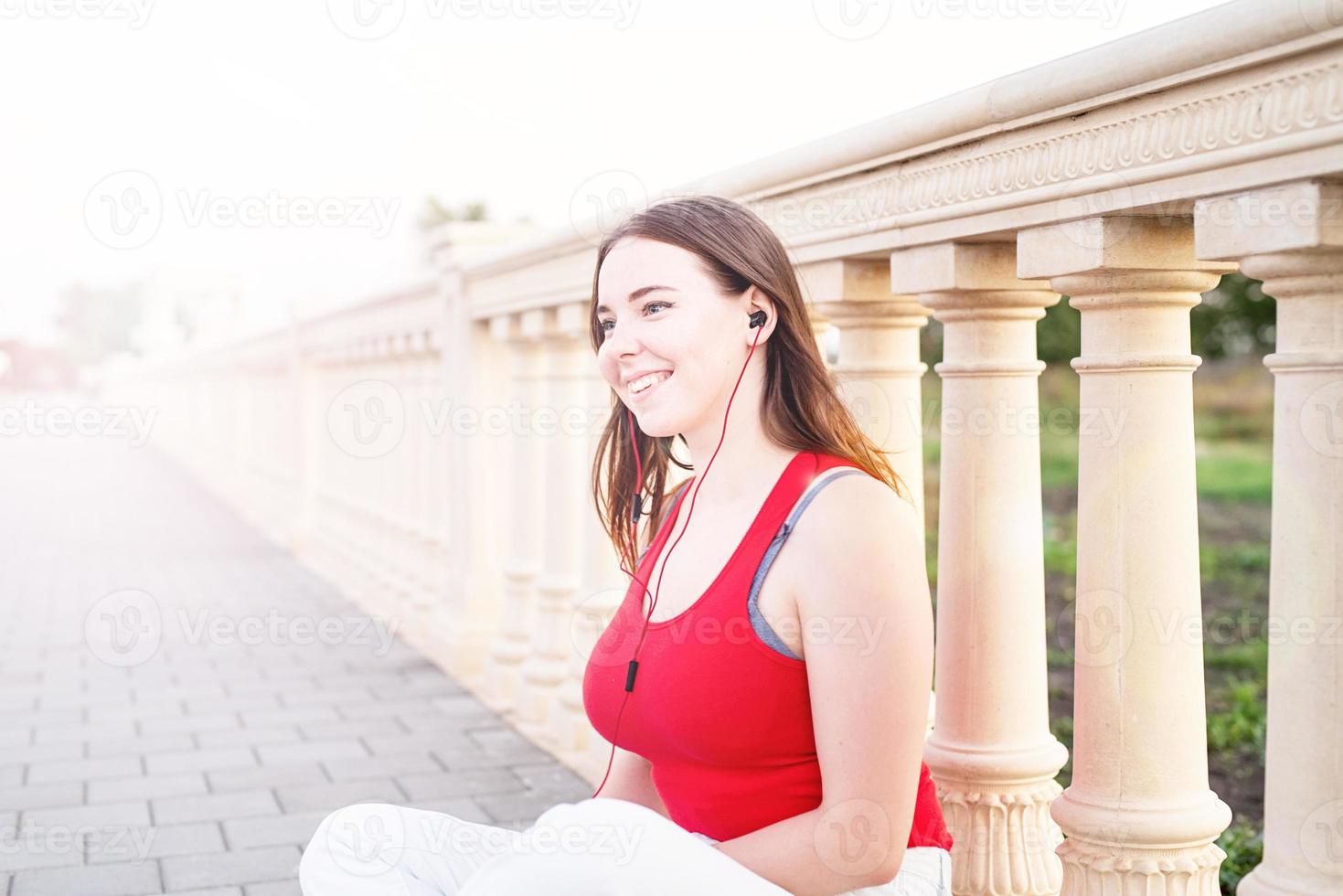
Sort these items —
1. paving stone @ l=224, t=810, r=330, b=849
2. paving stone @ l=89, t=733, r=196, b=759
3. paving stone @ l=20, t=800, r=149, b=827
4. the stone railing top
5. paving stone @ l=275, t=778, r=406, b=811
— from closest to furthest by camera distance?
the stone railing top < paving stone @ l=224, t=810, r=330, b=849 < paving stone @ l=20, t=800, r=149, b=827 < paving stone @ l=275, t=778, r=406, b=811 < paving stone @ l=89, t=733, r=196, b=759

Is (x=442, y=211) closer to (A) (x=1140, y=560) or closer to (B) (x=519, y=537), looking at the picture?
(B) (x=519, y=537)

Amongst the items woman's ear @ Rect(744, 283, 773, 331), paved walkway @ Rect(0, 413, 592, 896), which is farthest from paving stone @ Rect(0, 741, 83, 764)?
woman's ear @ Rect(744, 283, 773, 331)

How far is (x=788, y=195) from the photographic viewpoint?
2.96 meters

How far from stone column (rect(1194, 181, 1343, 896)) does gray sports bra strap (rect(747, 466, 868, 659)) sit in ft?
1.89

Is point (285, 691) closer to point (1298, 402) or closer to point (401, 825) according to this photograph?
point (401, 825)

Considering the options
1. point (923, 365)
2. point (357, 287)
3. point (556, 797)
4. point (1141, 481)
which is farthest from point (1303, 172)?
point (357, 287)

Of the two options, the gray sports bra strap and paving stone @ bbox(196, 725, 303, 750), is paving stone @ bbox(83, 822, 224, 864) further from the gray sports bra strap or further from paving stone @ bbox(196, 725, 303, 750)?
the gray sports bra strap

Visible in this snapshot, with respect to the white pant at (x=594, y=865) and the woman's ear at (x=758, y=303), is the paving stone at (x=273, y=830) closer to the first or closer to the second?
the white pant at (x=594, y=865)

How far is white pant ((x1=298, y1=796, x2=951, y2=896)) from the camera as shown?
1731 millimetres

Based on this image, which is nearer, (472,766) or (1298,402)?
(1298,402)

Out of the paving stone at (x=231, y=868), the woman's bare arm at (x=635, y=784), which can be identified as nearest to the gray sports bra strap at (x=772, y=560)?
the woman's bare arm at (x=635, y=784)

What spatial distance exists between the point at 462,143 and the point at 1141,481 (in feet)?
66.4

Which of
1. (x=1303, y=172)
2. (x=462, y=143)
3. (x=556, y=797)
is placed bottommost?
(x=556, y=797)

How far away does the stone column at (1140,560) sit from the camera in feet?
6.65
